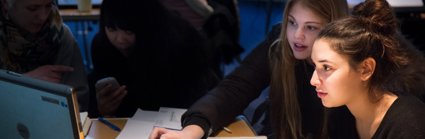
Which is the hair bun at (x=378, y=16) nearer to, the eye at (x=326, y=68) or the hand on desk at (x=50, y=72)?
the eye at (x=326, y=68)

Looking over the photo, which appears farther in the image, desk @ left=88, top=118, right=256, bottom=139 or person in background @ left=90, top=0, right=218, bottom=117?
person in background @ left=90, top=0, right=218, bottom=117

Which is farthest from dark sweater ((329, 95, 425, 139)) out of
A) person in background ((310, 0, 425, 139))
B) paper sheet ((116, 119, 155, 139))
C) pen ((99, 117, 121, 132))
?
pen ((99, 117, 121, 132))

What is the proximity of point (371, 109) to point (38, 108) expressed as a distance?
0.83 meters

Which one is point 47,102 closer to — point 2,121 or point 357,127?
point 2,121

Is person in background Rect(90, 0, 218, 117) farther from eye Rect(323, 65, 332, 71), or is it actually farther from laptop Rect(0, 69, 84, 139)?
eye Rect(323, 65, 332, 71)

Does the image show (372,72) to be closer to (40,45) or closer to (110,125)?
(110,125)

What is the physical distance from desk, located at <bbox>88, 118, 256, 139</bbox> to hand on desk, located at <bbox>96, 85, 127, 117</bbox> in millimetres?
174

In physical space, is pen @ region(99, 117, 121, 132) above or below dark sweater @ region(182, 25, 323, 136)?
below

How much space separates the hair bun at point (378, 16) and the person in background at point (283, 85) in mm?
182

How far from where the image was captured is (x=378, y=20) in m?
1.16

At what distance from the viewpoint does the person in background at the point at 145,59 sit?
178 centimetres

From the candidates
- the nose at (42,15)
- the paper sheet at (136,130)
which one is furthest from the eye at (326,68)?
the nose at (42,15)

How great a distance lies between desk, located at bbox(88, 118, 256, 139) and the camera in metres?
1.44

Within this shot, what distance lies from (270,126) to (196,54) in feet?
1.63
